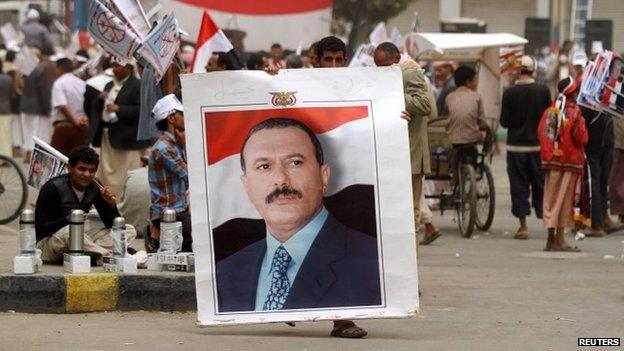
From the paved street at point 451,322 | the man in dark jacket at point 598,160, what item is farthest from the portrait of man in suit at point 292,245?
the man in dark jacket at point 598,160

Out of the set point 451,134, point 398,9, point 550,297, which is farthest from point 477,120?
point 398,9

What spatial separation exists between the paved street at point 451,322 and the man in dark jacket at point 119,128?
2372 mm

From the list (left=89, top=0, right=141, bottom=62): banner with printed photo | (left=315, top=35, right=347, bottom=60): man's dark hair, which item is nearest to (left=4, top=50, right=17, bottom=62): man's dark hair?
(left=89, top=0, right=141, bottom=62): banner with printed photo

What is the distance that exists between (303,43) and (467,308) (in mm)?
17150

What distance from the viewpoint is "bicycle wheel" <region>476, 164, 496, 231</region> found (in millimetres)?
16547

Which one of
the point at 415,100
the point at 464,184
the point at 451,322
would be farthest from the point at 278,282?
the point at 464,184

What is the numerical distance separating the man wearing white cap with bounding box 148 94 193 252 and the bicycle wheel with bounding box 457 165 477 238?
539 centimetres

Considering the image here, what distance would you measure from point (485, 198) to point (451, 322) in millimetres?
6504

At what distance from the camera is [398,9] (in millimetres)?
46812

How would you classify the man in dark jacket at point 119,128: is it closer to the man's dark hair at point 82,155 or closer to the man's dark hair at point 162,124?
the man's dark hair at point 162,124

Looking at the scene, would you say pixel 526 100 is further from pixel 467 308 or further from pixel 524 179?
pixel 467 308

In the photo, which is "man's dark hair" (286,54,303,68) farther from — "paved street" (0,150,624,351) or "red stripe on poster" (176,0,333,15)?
"red stripe on poster" (176,0,333,15)

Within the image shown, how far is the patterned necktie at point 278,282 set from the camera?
910cm

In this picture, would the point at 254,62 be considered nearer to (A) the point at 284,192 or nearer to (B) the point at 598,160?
(B) the point at 598,160
